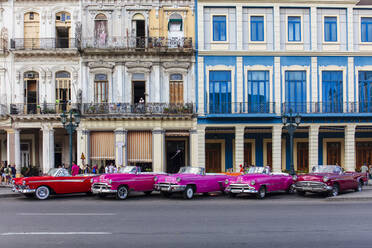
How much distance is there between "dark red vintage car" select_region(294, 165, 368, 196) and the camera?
53.8 ft

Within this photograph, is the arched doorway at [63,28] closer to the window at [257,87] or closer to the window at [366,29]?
the window at [257,87]

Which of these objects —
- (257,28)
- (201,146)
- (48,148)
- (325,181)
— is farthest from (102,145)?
(325,181)

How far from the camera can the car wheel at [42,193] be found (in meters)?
16.2

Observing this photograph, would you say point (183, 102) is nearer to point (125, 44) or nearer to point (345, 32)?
point (125, 44)

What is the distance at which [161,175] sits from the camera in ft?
56.1

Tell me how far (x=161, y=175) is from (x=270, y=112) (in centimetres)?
1187

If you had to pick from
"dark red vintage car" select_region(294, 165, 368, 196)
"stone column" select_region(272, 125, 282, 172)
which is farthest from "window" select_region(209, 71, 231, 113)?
"dark red vintage car" select_region(294, 165, 368, 196)

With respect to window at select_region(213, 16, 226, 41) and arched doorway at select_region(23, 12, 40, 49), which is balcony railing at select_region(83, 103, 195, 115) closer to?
window at select_region(213, 16, 226, 41)

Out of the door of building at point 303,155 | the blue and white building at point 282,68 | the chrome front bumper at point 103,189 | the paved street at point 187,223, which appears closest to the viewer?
the paved street at point 187,223

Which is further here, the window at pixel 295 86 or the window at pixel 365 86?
the window at pixel 365 86

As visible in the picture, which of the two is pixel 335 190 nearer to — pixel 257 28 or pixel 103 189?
pixel 103 189

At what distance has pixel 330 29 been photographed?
2666 centimetres

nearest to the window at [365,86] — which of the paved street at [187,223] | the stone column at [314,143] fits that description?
the stone column at [314,143]

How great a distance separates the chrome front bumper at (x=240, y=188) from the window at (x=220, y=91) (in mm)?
10564
